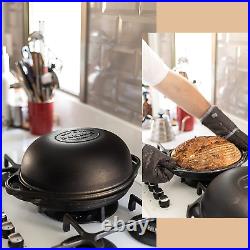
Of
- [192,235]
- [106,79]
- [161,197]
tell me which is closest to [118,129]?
[106,79]

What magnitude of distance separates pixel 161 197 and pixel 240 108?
363mm

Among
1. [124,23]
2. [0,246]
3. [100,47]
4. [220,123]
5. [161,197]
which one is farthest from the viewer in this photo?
[100,47]

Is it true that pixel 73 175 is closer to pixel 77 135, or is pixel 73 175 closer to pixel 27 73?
pixel 77 135

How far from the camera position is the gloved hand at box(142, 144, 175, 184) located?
89 cm

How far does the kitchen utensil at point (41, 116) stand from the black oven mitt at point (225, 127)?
1.90 ft

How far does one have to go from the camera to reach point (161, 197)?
858 mm

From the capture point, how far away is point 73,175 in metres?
0.76

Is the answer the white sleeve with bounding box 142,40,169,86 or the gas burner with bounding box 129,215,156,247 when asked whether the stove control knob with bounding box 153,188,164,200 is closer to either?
the gas burner with bounding box 129,215,156,247

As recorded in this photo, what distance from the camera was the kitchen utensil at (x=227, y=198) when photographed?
2.28 feet

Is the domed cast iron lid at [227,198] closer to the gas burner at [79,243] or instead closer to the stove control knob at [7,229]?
the gas burner at [79,243]

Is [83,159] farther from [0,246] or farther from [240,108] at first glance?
[240,108]

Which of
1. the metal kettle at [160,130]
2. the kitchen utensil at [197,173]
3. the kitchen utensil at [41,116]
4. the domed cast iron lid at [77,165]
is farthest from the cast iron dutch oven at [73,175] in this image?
the kitchen utensil at [41,116]

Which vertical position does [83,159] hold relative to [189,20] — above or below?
below

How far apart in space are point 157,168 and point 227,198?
0.74 ft
